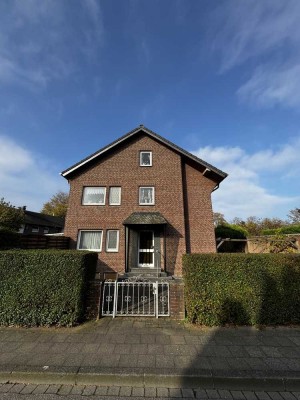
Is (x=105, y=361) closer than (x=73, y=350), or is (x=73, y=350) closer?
(x=105, y=361)

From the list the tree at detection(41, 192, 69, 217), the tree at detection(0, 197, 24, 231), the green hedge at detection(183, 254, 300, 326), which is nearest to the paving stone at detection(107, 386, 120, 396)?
the green hedge at detection(183, 254, 300, 326)

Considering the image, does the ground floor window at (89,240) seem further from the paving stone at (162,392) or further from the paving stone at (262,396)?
the paving stone at (262,396)

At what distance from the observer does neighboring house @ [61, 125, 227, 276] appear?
13695 millimetres

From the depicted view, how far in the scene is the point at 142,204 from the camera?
47.9ft

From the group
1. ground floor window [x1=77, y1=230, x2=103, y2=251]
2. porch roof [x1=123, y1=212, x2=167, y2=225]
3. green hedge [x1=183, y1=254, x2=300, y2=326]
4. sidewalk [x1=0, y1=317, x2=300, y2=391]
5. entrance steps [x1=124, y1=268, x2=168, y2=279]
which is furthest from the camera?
ground floor window [x1=77, y1=230, x2=103, y2=251]

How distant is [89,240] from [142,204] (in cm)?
400

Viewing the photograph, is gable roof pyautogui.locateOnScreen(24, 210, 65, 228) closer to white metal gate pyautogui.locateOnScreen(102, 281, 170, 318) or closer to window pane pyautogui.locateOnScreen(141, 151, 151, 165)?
window pane pyautogui.locateOnScreen(141, 151, 151, 165)

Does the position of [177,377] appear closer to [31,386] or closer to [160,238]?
[31,386]

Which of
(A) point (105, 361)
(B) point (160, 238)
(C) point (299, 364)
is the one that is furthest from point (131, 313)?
(B) point (160, 238)

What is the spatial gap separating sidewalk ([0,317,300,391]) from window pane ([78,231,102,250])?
8.34 m

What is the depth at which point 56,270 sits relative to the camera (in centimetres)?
589

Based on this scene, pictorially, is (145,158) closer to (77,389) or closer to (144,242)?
(144,242)

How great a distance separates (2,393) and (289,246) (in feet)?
46.4

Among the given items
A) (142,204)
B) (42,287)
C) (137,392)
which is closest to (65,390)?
(137,392)
